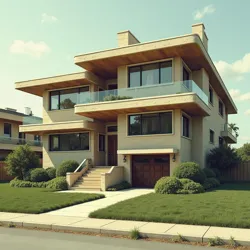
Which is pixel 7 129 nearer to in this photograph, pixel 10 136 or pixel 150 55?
pixel 10 136

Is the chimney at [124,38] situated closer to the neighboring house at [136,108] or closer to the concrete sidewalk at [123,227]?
the neighboring house at [136,108]

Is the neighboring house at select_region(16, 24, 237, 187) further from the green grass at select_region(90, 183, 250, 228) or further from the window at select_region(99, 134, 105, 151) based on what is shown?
the green grass at select_region(90, 183, 250, 228)

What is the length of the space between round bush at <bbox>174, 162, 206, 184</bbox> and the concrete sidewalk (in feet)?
30.7

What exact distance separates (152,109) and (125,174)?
4950 mm

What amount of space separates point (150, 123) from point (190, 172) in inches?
176

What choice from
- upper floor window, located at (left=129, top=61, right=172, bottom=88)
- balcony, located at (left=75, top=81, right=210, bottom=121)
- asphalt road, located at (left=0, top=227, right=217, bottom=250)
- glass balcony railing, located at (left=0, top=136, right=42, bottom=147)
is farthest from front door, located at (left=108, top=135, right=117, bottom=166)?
asphalt road, located at (left=0, top=227, right=217, bottom=250)

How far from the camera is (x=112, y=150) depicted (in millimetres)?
26000

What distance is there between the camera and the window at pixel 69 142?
25352 mm

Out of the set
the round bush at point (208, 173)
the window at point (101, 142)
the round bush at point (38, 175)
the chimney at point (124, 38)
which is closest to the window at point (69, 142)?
the window at point (101, 142)

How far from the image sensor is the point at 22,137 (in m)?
40.6

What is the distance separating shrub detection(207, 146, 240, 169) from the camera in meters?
25.1

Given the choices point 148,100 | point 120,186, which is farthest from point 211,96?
point 120,186

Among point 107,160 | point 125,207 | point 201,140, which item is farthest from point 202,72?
point 125,207

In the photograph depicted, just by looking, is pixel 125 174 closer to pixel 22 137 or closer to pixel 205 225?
pixel 205 225
